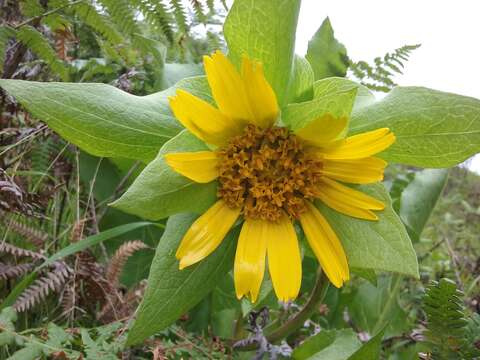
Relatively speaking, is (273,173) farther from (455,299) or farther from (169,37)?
(169,37)

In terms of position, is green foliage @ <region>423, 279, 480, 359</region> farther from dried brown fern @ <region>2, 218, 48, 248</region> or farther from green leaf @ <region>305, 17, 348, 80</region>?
dried brown fern @ <region>2, 218, 48, 248</region>

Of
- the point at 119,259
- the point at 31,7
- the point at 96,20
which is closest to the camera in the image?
the point at 119,259

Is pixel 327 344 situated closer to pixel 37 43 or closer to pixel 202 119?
pixel 202 119

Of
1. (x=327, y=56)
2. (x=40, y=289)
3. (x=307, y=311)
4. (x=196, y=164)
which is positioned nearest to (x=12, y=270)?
(x=40, y=289)

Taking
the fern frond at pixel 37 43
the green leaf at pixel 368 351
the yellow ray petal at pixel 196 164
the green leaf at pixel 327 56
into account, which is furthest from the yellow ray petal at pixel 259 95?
the fern frond at pixel 37 43

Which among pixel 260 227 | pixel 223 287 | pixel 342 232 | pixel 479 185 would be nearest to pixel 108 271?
pixel 223 287

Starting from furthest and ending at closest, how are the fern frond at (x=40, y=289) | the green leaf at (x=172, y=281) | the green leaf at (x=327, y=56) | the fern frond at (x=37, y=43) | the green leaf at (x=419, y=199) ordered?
the green leaf at (x=419, y=199) < the fern frond at (x=37, y=43) < the green leaf at (x=327, y=56) < the fern frond at (x=40, y=289) < the green leaf at (x=172, y=281)

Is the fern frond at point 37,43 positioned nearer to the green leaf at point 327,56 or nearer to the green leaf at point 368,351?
the green leaf at point 327,56
